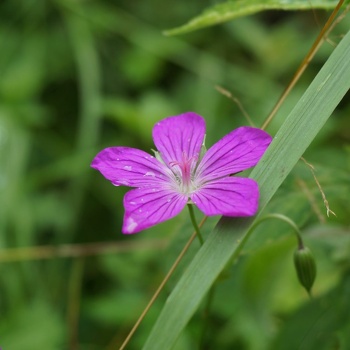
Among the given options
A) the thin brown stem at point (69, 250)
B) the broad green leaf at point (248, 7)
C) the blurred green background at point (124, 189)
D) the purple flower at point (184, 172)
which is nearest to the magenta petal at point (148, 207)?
the purple flower at point (184, 172)

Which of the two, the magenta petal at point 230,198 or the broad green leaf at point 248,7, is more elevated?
the broad green leaf at point 248,7

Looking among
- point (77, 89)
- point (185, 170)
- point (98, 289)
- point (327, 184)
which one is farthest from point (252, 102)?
point (185, 170)

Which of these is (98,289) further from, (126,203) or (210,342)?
(126,203)

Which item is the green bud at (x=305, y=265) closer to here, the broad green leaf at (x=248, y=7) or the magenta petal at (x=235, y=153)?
the magenta petal at (x=235, y=153)

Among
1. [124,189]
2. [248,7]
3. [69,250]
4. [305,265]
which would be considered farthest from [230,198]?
[124,189]

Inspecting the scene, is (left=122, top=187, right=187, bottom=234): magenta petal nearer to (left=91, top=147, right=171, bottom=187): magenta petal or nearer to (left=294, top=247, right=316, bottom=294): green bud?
(left=91, top=147, right=171, bottom=187): magenta petal

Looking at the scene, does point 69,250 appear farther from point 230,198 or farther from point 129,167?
point 230,198
